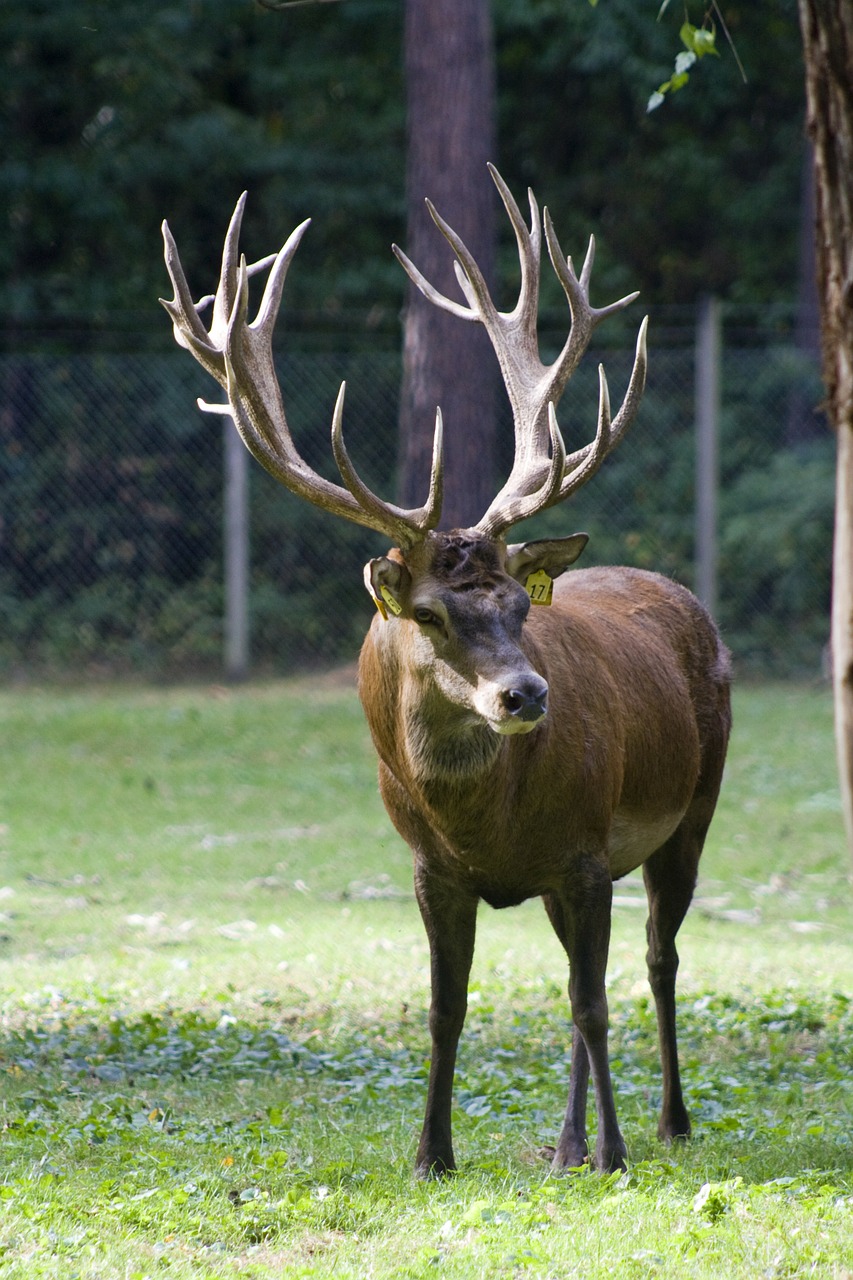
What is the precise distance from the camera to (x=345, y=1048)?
19.3 feet

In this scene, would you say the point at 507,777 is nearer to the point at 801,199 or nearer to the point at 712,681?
the point at 712,681

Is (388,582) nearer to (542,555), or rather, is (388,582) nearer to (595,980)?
(542,555)

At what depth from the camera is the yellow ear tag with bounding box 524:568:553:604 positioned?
15.2 ft

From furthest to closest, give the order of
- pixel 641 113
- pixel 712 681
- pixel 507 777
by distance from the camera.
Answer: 1. pixel 641 113
2. pixel 712 681
3. pixel 507 777

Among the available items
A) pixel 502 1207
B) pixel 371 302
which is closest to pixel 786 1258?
pixel 502 1207

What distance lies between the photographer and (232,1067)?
18.4 ft

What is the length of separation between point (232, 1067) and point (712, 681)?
2.12 m

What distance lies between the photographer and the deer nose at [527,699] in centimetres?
401

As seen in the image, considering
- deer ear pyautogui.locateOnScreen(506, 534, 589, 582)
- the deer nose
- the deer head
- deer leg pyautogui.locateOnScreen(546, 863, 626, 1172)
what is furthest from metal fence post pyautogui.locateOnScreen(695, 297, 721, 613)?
the deer nose

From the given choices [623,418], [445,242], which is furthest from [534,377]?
[445,242]

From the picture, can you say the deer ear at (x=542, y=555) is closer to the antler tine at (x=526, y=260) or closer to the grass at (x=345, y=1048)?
the antler tine at (x=526, y=260)

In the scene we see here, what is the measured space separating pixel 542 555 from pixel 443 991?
4.20 ft

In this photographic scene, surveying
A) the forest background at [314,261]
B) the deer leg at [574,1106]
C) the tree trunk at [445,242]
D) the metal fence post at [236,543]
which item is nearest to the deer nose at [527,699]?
the deer leg at [574,1106]

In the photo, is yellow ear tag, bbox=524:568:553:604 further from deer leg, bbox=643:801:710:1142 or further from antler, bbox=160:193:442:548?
deer leg, bbox=643:801:710:1142
